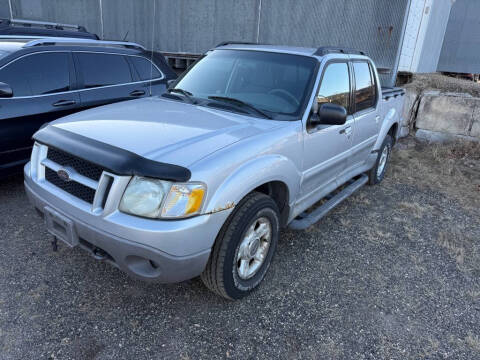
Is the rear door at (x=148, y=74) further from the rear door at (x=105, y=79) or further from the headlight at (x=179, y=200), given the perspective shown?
the headlight at (x=179, y=200)

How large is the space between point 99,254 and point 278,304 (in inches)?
54.7

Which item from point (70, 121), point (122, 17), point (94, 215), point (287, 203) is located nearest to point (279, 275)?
point (287, 203)

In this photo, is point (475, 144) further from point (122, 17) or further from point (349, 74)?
point (122, 17)

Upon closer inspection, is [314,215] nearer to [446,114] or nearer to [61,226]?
[61,226]

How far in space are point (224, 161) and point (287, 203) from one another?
38.6 inches

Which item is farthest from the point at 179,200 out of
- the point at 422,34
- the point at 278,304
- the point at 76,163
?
the point at 422,34

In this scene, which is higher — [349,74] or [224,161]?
[349,74]

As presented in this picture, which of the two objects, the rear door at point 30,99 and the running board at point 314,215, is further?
the rear door at point 30,99

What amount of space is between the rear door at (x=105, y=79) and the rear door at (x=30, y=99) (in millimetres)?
161

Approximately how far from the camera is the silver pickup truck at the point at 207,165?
2.18m

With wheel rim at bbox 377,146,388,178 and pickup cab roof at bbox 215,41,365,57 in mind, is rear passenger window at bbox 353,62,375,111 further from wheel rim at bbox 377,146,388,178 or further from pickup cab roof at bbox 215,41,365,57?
wheel rim at bbox 377,146,388,178

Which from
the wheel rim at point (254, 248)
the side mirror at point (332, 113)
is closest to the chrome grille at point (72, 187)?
the wheel rim at point (254, 248)

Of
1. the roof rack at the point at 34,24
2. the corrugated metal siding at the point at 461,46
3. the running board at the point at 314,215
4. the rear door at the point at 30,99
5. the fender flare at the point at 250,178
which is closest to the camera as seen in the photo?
the fender flare at the point at 250,178

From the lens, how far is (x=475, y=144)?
7.24 meters
